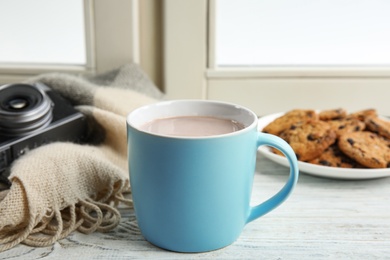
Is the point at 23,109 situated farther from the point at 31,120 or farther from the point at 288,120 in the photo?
the point at 288,120

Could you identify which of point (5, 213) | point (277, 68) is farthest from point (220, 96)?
point (5, 213)

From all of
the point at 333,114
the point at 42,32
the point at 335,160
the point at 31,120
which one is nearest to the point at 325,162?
the point at 335,160

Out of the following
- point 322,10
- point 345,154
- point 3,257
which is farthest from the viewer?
point 322,10

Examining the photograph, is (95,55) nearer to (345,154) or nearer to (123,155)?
(123,155)

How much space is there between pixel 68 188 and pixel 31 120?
11cm

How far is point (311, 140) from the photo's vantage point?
0.65 meters

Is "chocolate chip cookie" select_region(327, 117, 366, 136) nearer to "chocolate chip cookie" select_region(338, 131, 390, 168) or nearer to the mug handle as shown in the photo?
"chocolate chip cookie" select_region(338, 131, 390, 168)

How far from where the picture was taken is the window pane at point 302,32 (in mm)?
867

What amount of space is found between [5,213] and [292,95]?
537 mm

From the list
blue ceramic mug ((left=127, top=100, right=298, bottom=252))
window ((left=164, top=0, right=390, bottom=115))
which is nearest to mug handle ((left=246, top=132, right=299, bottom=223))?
blue ceramic mug ((left=127, top=100, right=298, bottom=252))

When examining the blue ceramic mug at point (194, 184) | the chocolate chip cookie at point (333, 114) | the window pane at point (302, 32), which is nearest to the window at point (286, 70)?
the window pane at point (302, 32)

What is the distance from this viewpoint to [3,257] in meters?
0.47

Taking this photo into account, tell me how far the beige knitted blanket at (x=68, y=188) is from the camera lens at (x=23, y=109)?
40 millimetres

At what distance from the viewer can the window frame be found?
32.9 inches
